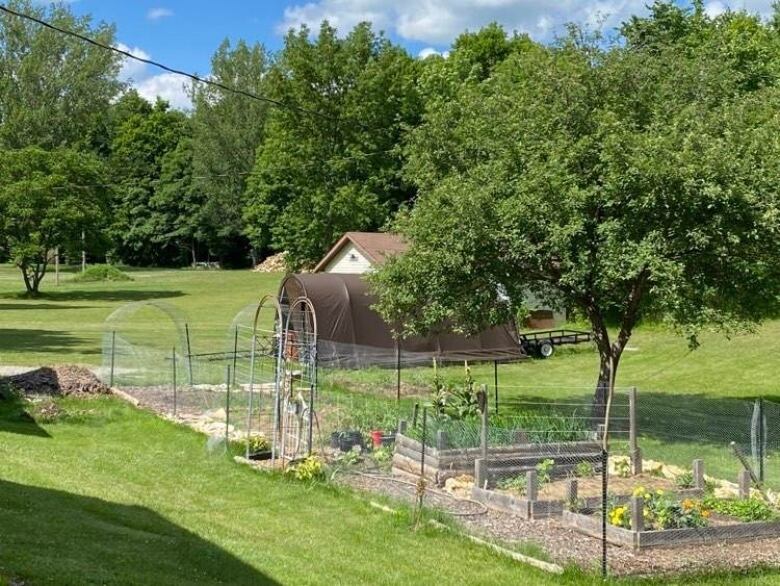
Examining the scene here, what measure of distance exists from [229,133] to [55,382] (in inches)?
2111

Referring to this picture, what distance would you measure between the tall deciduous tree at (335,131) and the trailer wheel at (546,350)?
24.6 meters

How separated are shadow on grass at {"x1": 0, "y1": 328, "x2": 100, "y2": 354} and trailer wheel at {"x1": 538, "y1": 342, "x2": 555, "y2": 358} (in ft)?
44.7

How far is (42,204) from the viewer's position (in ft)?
170

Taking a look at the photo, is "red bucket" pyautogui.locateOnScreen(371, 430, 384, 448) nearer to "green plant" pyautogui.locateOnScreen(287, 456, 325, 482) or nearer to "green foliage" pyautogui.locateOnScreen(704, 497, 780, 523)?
"green plant" pyautogui.locateOnScreen(287, 456, 325, 482)

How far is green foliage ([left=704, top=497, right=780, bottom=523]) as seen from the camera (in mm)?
10188

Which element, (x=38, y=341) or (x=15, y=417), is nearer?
(x=15, y=417)

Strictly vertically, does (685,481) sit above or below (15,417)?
above

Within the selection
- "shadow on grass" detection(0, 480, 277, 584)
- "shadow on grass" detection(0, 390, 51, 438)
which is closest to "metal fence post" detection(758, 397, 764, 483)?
"shadow on grass" detection(0, 480, 277, 584)

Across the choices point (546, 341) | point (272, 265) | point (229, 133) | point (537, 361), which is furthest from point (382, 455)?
point (229, 133)

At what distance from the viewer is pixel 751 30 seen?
1978 inches

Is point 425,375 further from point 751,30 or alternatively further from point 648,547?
point 751,30

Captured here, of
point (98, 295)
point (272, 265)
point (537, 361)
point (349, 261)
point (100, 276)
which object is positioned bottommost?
point (537, 361)

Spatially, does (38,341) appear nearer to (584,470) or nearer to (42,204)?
(42,204)

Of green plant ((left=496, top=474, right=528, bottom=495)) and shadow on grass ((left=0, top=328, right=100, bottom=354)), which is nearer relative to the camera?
green plant ((left=496, top=474, right=528, bottom=495))
